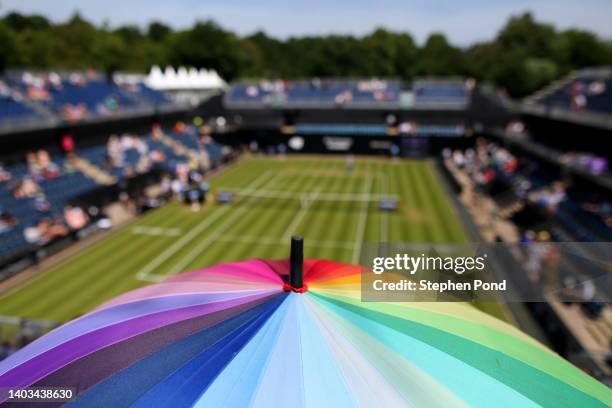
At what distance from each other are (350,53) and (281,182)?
3413 inches

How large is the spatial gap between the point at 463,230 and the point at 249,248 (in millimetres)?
A: 12637

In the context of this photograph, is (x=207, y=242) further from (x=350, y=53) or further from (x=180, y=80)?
(x=350, y=53)

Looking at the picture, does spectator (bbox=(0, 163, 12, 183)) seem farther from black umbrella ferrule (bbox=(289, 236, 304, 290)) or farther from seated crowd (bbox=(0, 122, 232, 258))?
black umbrella ferrule (bbox=(289, 236, 304, 290))

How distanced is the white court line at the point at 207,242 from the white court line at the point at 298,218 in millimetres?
3674

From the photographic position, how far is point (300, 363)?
165 inches

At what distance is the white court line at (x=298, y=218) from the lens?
24.2 metres

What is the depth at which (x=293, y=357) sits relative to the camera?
13.9ft

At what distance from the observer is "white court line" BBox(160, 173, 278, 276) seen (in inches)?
791

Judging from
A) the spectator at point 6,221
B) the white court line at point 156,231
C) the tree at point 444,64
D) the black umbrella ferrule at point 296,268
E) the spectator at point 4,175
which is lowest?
the white court line at point 156,231

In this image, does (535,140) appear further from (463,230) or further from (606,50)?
(606,50)

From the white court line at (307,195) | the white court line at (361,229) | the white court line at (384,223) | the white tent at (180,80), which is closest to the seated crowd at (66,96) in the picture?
the white court line at (307,195)

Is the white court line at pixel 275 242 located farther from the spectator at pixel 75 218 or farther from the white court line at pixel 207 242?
the spectator at pixel 75 218

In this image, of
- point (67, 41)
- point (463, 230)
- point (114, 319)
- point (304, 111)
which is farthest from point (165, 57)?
point (114, 319)

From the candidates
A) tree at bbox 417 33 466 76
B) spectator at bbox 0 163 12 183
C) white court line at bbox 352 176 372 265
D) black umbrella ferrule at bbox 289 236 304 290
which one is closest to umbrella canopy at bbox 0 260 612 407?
black umbrella ferrule at bbox 289 236 304 290
